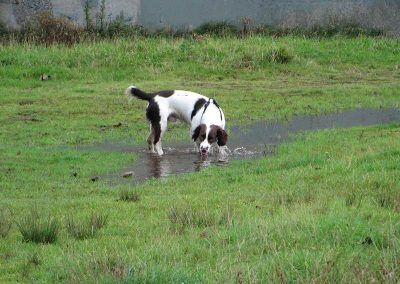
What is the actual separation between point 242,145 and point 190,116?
3.55ft

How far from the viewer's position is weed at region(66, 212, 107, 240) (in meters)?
7.57

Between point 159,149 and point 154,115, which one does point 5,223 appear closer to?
point 159,149

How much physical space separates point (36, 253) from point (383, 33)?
86.6 feet

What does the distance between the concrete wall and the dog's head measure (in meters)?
17.1

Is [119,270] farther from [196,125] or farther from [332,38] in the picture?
[332,38]

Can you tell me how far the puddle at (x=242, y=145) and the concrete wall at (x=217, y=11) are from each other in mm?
12732

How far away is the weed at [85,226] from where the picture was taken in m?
7.57

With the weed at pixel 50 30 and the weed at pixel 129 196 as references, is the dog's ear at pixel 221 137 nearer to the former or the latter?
the weed at pixel 129 196

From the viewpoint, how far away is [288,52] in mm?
25922

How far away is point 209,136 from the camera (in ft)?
46.4

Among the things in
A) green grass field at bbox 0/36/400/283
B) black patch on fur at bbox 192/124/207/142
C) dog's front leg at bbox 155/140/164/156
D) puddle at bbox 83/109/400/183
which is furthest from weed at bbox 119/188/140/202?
dog's front leg at bbox 155/140/164/156

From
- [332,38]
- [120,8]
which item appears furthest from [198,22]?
[332,38]

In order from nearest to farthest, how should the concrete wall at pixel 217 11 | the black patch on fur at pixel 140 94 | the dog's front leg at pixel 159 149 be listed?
the dog's front leg at pixel 159 149
the black patch on fur at pixel 140 94
the concrete wall at pixel 217 11

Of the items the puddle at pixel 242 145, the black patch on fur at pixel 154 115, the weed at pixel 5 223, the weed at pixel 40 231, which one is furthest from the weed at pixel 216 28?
the weed at pixel 40 231
